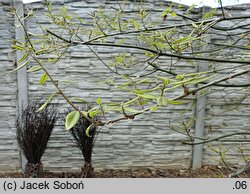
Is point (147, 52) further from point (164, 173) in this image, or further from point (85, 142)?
point (164, 173)

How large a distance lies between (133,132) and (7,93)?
1.11 meters

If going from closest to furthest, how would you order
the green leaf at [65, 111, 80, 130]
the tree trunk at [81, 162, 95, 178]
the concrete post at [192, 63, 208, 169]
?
the green leaf at [65, 111, 80, 130] < the tree trunk at [81, 162, 95, 178] < the concrete post at [192, 63, 208, 169]

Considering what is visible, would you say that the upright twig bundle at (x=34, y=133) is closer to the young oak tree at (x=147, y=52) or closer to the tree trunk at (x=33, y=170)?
the tree trunk at (x=33, y=170)

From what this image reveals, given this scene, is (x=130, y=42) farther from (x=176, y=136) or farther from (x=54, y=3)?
(x=176, y=136)

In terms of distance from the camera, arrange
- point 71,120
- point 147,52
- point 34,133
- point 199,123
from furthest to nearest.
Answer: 1. point 199,123
2. point 34,133
3. point 147,52
4. point 71,120

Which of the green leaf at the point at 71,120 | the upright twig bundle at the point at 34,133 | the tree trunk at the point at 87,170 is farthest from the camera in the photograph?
the tree trunk at the point at 87,170

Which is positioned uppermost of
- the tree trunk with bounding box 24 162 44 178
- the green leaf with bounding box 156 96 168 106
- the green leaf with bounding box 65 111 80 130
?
the green leaf with bounding box 156 96 168 106

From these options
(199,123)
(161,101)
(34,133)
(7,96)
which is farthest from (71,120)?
(199,123)

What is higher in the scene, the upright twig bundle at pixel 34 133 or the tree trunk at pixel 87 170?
the upright twig bundle at pixel 34 133

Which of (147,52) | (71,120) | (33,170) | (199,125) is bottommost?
(33,170)

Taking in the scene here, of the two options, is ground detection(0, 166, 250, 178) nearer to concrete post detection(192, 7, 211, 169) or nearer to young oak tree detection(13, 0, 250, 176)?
concrete post detection(192, 7, 211, 169)

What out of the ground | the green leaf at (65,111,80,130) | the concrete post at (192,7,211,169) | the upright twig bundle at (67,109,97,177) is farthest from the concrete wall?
the green leaf at (65,111,80,130)

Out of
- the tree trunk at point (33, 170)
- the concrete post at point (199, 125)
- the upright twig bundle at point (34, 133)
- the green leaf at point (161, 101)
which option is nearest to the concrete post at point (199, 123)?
the concrete post at point (199, 125)

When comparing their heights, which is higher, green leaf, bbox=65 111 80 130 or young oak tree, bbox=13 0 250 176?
young oak tree, bbox=13 0 250 176
